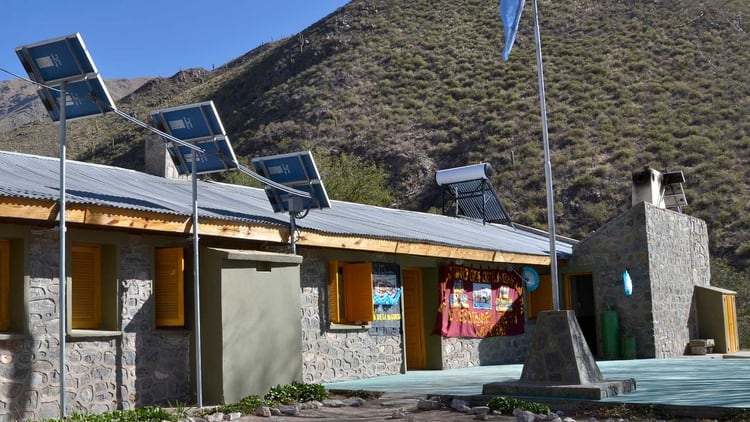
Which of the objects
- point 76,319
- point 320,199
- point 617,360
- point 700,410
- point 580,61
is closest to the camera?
point 700,410

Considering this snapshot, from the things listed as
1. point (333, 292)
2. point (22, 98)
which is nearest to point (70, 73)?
point (333, 292)

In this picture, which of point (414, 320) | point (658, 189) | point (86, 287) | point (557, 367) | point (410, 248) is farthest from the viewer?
point (658, 189)

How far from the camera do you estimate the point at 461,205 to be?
2428 cm

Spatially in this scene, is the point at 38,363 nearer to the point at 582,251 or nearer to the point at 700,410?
the point at 700,410

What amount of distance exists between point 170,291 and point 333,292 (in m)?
3.30

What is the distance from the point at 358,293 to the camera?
14.4 meters

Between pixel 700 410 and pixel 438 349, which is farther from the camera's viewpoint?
pixel 438 349

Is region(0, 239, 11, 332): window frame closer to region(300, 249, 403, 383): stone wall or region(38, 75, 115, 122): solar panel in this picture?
region(38, 75, 115, 122): solar panel

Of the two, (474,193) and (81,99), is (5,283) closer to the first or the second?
(81,99)

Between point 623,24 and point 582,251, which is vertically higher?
point 623,24

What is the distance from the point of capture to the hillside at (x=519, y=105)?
37.4m

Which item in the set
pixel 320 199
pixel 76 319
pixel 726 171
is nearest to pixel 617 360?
pixel 320 199

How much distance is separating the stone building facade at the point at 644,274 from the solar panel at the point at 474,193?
3676 mm

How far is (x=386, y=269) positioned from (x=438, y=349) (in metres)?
2.25
